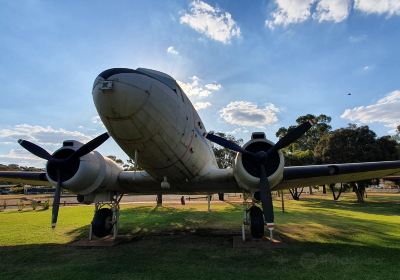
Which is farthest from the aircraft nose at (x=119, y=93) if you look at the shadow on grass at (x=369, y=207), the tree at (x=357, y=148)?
the tree at (x=357, y=148)

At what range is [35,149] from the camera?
11727 mm

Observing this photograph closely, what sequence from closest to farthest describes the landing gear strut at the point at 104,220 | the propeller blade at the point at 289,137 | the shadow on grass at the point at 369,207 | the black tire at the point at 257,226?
1. the propeller blade at the point at 289,137
2. the black tire at the point at 257,226
3. the landing gear strut at the point at 104,220
4. the shadow on grass at the point at 369,207

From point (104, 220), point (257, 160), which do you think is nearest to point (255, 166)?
point (257, 160)

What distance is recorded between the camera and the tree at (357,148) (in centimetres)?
3691

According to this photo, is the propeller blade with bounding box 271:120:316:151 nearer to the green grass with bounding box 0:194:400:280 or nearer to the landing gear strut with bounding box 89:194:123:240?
the green grass with bounding box 0:194:400:280

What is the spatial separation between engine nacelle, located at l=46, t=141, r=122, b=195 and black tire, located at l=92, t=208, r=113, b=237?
146 cm

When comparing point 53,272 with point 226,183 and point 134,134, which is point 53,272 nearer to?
point 134,134

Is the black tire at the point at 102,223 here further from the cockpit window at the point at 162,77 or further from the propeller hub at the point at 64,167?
the cockpit window at the point at 162,77

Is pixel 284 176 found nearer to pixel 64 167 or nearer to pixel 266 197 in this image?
pixel 266 197

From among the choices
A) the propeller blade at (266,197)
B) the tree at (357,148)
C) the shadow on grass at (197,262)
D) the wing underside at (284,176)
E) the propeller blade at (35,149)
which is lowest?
the shadow on grass at (197,262)

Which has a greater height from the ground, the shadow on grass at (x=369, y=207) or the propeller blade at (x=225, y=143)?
the propeller blade at (x=225, y=143)

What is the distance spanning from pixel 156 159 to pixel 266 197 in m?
3.58

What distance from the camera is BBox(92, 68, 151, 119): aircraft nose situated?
6863mm

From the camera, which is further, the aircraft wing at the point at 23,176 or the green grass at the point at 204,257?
the aircraft wing at the point at 23,176
